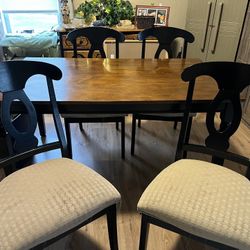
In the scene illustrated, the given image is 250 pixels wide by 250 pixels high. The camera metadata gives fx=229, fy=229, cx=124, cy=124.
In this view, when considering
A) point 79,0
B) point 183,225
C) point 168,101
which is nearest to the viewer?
point 183,225

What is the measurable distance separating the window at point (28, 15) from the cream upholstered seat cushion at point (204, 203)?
3546mm

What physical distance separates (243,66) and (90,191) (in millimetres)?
871

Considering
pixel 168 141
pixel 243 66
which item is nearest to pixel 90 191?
pixel 243 66

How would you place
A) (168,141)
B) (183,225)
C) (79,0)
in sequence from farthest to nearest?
(79,0) < (168,141) < (183,225)

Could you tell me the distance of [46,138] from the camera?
7.06 ft

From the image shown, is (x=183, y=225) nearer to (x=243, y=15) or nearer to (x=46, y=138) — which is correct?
(x=46, y=138)

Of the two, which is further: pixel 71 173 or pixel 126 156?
pixel 126 156

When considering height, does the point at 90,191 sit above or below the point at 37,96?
below

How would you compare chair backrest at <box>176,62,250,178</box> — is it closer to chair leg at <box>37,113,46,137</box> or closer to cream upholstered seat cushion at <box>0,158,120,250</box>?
cream upholstered seat cushion at <box>0,158,120,250</box>

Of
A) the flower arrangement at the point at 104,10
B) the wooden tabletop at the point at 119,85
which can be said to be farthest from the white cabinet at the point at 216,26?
the wooden tabletop at the point at 119,85

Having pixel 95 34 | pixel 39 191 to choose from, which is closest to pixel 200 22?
pixel 95 34

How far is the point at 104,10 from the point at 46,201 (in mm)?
3131

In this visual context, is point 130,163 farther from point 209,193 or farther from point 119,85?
point 209,193

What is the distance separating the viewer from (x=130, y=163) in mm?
1861
